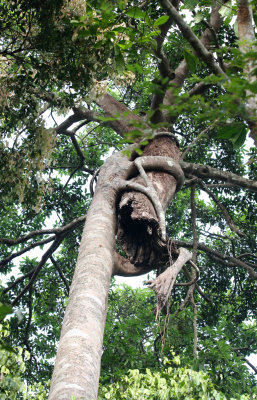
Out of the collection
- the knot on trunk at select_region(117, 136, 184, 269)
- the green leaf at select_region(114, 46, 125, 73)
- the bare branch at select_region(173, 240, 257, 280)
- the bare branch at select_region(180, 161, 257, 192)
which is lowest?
the knot on trunk at select_region(117, 136, 184, 269)

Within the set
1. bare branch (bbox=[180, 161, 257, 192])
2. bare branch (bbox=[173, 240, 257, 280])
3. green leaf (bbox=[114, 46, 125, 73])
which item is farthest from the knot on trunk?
bare branch (bbox=[173, 240, 257, 280])

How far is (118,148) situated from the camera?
10297 millimetres

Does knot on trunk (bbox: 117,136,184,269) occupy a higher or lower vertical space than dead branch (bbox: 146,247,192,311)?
higher

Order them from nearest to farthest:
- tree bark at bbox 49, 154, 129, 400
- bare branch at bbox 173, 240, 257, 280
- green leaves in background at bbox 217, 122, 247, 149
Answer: green leaves in background at bbox 217, 122, 247, 149
tree bark at bbox 49, 154, 129, 400
bare branch at bbox 173, 240, 257, 280

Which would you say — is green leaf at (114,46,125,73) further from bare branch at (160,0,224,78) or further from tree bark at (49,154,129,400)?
tree bark at (49,154,129,400)

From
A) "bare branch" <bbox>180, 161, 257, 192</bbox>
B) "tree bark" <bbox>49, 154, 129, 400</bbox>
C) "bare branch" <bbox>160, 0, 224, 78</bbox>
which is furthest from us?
"bare branch" <bbox>180, 161, 257, 192</bbox>

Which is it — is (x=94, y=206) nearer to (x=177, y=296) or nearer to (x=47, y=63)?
(x=47, y=63)

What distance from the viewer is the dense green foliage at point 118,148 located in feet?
14.7

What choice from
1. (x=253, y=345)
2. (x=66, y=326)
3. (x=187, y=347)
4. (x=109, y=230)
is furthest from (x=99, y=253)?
(x=253, y=345)

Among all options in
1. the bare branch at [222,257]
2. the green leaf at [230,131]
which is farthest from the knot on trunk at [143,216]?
the green leaf at [230,131]

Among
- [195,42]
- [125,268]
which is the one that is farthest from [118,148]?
[195,42]

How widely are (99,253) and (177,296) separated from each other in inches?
240

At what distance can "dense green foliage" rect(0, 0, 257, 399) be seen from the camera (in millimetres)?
4480

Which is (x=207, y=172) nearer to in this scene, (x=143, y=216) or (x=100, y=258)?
(x=143, y=216)
